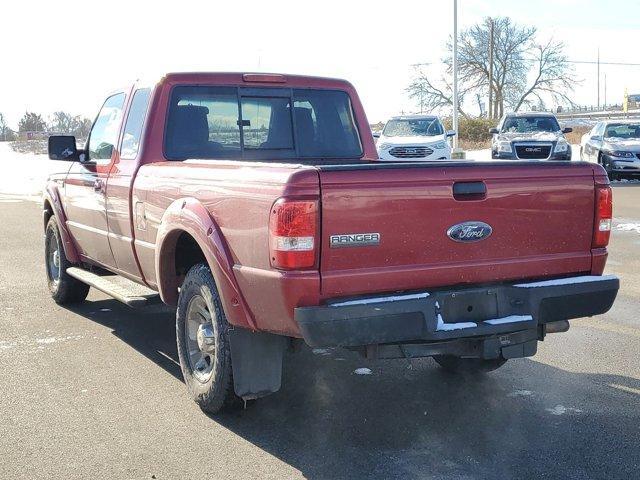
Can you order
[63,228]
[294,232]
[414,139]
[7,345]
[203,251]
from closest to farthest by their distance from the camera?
[294,232] < [203,251] < [7,345] < [63,228] < [414,139]

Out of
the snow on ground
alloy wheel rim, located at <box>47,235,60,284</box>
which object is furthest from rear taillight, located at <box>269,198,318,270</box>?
the snow on ground

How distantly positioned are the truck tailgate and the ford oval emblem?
2 cm

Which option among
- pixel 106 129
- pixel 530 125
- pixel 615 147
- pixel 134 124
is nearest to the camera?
pixel 134 124

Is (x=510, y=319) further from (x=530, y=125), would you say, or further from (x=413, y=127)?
(x=530, y=125)

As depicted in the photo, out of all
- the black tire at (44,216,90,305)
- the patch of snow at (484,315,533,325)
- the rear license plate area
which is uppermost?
the rear license plate area

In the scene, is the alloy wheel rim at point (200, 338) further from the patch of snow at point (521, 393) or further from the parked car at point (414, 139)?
the parked car at point (414, 139)

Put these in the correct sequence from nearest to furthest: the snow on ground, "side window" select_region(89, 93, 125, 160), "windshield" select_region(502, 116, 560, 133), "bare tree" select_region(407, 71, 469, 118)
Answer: "side window" select_region(89, 93, 125, 160), "windshield" select_region(502, 116, 560, 133), the snow on ground, "bare tree" select_region(407, 71, 469, 118)

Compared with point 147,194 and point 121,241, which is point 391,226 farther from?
point 121,241

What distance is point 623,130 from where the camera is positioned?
72.6 feet

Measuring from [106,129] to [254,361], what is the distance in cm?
319

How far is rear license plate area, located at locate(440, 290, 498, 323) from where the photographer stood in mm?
4230

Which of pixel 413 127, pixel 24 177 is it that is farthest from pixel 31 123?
pixel 413 127

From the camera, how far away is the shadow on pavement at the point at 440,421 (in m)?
4.06

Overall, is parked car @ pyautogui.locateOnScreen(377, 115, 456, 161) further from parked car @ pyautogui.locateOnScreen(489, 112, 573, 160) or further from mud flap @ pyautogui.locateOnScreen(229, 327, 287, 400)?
mud flap @ pyautogui.locateOnScreen(229, 327, 287, 400)
